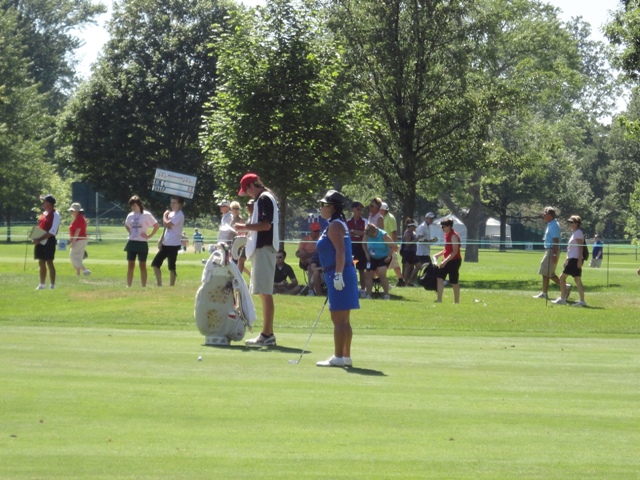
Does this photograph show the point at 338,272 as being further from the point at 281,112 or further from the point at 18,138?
the point at 18,138

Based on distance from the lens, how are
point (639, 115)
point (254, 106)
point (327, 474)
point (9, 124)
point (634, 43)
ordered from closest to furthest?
1. point (327, 474)
2. point (634, 43)
3. point (254, 106)
4. point (9, 124)
5. point (639, 115)

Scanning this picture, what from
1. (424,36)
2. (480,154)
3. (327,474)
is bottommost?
(327,474)

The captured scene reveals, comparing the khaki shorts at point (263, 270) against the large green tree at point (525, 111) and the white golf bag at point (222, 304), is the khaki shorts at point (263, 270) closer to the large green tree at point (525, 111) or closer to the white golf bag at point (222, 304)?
the white golf bag at point (222, 304)

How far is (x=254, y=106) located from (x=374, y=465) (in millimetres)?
25369

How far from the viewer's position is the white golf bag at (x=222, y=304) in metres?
14.1

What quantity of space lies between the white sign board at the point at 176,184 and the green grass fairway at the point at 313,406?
56.8 ft

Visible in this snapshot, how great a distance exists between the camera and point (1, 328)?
53.9 ft

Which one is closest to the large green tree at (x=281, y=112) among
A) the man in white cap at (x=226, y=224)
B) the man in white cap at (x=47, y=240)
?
the man in white cap at (x=226, y=224)

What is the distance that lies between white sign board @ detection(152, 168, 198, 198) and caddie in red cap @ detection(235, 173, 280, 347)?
2133cm

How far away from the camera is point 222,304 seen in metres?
14.1

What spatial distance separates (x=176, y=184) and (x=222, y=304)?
2256 centimetres

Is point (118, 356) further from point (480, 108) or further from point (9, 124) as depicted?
point (9, 124)

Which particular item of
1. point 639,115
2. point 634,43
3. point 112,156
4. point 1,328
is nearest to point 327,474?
point 1,328

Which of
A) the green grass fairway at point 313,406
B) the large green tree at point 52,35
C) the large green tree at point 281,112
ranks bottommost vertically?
the green grass fairway at point 313,406
